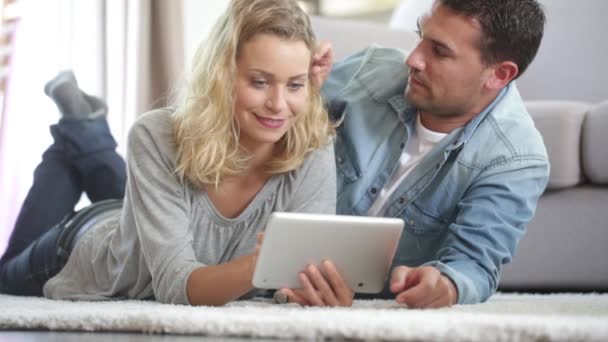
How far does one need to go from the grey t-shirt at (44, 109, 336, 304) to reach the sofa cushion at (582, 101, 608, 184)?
2.60 feet

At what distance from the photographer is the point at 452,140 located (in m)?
1.89

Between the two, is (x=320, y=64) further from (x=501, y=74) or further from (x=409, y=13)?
(x=409, y=13)

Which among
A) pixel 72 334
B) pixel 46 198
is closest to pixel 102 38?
pixel 46 198

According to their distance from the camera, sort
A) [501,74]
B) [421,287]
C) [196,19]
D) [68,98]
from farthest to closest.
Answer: [196,19] < [68,98] < [501,74] < [421,287]

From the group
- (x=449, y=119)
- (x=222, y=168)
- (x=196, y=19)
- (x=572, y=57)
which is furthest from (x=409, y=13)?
(x=222, y=168)

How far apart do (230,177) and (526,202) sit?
545 mm

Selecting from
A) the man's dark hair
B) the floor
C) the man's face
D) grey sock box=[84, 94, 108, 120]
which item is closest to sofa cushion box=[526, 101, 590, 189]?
the man's dark hair

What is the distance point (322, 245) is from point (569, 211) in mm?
1057

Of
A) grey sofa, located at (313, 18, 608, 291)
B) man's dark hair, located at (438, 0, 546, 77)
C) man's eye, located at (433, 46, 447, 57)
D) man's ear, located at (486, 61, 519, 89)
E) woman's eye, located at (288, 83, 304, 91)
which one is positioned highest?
man's dark hair, located at (438, 0, 546, 77)

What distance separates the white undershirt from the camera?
1.92 meters

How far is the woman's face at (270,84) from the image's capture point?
1610 mm

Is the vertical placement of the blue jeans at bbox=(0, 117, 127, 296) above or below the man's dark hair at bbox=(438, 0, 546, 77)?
below

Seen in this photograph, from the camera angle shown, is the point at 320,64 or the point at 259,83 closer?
the point at 259,83

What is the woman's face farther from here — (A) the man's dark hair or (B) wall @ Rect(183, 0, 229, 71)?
(B) wall @ Rect(183, 0, 229, 71)
